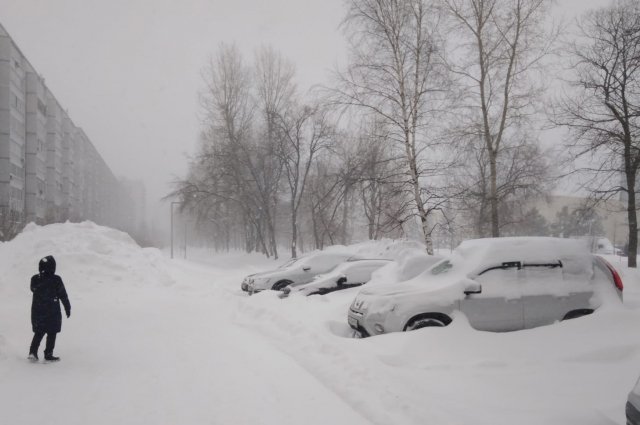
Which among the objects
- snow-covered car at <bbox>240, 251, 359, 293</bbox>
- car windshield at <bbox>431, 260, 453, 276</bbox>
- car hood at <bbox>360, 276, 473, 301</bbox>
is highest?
car windshield at <bbox>431, 260, 453, 276</bbox>

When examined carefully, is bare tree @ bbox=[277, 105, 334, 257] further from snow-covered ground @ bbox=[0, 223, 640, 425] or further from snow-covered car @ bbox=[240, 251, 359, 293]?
snow-covered ground @ bbox=[0, 223, 640, 425]

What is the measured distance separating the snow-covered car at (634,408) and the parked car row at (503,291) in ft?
11.9

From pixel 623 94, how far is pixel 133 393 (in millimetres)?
17620

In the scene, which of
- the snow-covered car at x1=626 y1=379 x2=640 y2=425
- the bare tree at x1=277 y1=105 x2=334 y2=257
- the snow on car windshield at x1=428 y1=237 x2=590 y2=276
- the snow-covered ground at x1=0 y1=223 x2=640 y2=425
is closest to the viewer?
the snow-covered car at x1=626 y1=379 x2=640 y2=425

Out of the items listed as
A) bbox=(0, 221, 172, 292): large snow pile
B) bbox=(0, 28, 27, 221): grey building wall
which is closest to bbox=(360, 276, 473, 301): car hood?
bbox=(0, 221, 172, 292): large snow pile

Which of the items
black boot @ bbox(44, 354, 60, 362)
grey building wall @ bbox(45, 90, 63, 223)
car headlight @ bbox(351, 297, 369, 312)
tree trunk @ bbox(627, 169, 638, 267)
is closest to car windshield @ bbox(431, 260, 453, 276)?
car headlight @ bbox(351, 297, 369, 312)

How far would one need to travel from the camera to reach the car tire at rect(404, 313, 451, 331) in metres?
6.75

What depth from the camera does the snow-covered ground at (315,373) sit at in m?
4.33

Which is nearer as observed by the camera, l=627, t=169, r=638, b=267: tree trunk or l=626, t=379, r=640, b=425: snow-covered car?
l=626, t=379, r=640, b=425: snow-covered car

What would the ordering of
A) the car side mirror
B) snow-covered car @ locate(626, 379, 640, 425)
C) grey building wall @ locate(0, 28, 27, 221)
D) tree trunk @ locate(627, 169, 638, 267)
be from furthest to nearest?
grey building wall @ locate(0, 28, 27, 221) < tree trunk @ locate(627, 169, 638, 267) < the car side mirror < snow-covered car @ locate(626, 379, 640, 425)

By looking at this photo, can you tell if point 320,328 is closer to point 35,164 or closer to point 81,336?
point 81,336

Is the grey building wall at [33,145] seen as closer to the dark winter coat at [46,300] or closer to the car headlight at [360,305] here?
the dark winter coat at [46,300]

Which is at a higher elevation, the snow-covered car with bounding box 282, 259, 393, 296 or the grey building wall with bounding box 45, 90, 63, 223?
the grey building wall with bounding box 45, 90, 63, 223

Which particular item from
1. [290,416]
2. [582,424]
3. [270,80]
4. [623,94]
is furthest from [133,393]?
[270,80]
